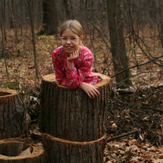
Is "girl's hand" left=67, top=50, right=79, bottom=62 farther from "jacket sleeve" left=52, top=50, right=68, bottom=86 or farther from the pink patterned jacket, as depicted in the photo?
"jacket sleeve" left=52, top=50, right=68, bottom=86

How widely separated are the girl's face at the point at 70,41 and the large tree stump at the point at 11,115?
1196mm

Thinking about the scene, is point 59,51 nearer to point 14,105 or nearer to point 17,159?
point 14,105

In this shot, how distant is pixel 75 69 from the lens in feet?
8.93

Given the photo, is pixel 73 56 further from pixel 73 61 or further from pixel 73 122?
pixel 73 122

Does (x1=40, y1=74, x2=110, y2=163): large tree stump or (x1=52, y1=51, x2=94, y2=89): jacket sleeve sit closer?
(x1=52, y1=51, x2=94, y2=89): jacket sleeve

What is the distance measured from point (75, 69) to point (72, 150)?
1.08 metres

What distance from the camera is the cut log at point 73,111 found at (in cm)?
288

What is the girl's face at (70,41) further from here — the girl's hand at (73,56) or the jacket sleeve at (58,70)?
the jacket sleeve at (58,70)

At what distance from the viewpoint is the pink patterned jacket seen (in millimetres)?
2715

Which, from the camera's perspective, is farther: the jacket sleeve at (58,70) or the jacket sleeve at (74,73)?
the jacket sleeve at (58,70)

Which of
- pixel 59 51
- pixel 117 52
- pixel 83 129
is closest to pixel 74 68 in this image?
pixel 59 51

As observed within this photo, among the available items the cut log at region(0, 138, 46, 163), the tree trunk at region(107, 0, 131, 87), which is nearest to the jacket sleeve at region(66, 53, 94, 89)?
the cut log at region(0, 138, 46, 163)

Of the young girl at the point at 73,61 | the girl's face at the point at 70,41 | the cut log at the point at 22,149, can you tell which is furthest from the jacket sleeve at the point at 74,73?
the cut log at the point at 22,149

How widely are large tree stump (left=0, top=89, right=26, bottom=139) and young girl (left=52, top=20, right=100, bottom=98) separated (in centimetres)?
86
